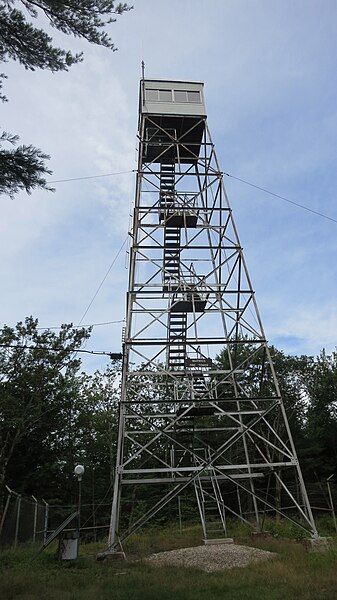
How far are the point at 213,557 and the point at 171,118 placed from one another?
14585 mm

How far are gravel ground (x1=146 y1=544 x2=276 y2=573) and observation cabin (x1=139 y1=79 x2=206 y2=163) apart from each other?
1282 centimetres

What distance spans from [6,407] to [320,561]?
2192 centimetres

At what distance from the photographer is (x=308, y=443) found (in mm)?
33062

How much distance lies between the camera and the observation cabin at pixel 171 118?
18.2 metres

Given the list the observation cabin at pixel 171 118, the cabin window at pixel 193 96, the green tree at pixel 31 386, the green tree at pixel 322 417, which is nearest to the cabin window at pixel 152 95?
the observation cabin at pixel 171 118

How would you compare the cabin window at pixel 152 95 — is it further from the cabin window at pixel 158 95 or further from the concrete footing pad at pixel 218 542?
the concrete footing pad at pixel 218 542

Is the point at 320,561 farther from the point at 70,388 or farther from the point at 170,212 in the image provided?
the point at 70,388

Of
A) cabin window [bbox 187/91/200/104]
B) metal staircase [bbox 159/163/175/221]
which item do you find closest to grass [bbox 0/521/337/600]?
metal staircase [bbox 159/163/175/221]

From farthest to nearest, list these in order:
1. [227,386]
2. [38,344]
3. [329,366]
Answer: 1. [329,366]
2. [38,344]
3. [227,386]

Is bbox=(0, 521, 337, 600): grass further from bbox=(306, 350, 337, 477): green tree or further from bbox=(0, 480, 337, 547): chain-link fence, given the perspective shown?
bbox=(306, 350, 337, 477): green tree

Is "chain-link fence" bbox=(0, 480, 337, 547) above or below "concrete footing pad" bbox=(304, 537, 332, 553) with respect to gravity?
above

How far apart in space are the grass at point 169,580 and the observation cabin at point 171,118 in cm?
1325

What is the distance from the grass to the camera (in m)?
7.67

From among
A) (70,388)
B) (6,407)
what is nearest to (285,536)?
(6,407)
